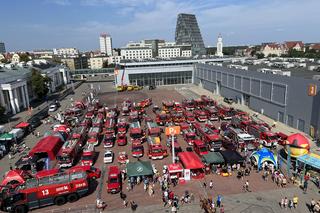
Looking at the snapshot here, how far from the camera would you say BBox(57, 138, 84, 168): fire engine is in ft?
94.3

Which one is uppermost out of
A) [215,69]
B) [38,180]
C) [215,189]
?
[215,69]

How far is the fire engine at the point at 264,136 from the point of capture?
32366 mm

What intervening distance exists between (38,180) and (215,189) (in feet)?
52.2

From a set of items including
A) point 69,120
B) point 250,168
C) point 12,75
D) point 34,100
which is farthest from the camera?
point 34,100

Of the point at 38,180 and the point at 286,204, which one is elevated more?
the point at 38,180

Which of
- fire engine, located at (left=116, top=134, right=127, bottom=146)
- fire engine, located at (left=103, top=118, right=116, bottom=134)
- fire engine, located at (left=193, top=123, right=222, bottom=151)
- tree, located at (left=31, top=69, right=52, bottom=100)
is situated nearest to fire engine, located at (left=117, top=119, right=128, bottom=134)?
fire engine, located at (left=103, top=118, right=116, bottom=134)

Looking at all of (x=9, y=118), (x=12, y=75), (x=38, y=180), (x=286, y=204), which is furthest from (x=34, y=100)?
(x=286, y=204)

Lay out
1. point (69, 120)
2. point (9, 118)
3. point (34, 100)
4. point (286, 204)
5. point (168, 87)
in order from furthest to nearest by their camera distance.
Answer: point (168, 87) < point (34, 100) < point (9, 118) < point (69, 120) < point (286, 204)

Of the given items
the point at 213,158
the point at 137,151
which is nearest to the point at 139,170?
the point at 137,151

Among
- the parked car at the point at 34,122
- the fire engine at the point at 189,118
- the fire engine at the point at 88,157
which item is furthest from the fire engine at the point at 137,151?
the parked car at the point at 34,122

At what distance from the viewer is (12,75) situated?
201 ft

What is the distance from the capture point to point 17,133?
1533 inches

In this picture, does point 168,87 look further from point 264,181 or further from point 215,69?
point 264,181

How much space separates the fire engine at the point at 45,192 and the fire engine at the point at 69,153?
5.84 meters
